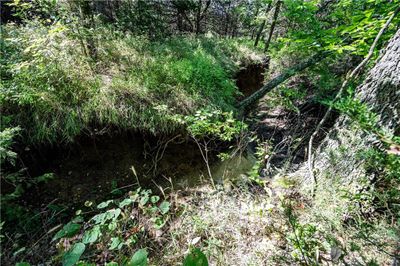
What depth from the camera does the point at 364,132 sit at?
1789 mm

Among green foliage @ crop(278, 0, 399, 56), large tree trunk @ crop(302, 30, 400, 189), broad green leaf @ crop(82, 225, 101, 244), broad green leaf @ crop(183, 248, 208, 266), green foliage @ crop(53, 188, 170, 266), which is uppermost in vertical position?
green foliage @ crop(278, 0, 399, 56)

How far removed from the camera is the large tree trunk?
1.66 m

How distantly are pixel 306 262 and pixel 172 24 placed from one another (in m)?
6.59

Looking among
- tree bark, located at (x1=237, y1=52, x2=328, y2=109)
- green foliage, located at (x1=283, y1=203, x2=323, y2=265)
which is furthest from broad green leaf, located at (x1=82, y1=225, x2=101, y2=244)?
tree bark, located at (x1=237, y1=52, x2=328, y2=109)

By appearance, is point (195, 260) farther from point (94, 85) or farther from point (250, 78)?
point (250, 78)

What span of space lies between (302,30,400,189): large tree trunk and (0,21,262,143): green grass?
1974 millimetres

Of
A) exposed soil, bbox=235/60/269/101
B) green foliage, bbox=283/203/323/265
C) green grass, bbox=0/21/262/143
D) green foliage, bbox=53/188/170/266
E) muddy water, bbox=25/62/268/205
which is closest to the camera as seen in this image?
green foliage, bbox=283/203/323/265

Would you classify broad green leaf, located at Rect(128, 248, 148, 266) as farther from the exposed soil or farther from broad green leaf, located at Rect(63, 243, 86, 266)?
the exposed soil

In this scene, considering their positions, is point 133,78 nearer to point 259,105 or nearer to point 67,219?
point 67,219

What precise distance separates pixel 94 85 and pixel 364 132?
3354mm

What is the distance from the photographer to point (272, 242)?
1.67 meters

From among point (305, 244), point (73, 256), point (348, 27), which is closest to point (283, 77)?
Result: point (348, 27)

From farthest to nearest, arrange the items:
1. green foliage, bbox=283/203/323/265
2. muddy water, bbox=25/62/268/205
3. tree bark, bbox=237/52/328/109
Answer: tree bark, bbox=237/52/328/109
muddy water, bbox=25/62/268/205
green foliage, bbox=283/203/323/265

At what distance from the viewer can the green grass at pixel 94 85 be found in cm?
254
